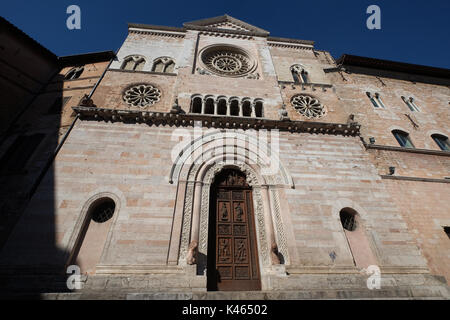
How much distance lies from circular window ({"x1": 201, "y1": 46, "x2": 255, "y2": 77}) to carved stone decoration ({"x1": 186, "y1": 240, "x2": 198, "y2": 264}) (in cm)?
972

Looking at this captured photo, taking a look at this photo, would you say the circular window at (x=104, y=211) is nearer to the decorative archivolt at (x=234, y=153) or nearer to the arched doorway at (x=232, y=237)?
the decorative archivolt at (x=234, y=153)

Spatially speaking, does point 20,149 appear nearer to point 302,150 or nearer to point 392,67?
point 302,150

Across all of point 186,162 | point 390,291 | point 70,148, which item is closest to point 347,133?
point 390,291

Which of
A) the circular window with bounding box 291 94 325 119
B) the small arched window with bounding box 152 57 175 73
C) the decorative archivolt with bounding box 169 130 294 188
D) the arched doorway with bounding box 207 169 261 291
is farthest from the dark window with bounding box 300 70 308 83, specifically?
the arched doorway with bounding box 207 169 261 291

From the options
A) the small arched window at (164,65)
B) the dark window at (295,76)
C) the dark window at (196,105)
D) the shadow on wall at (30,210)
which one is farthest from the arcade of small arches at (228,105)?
the shadow on wall at (30,210)

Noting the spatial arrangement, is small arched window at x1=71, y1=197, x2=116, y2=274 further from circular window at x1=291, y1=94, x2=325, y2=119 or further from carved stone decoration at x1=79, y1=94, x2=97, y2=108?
circular window at x1=291, y1=94, x2=325, y2=119

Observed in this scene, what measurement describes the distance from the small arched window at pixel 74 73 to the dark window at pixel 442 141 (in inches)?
846

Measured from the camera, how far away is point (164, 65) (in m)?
12.4

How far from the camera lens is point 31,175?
7926 millimetres

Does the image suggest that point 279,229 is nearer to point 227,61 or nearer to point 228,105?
point 228,105

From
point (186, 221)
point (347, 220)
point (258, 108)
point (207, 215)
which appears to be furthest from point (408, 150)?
point (186, 221)

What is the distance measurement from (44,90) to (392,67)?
23404mm

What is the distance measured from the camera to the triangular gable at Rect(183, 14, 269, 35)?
15.3 metres

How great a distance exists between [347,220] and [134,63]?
1355cm
